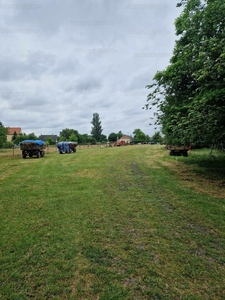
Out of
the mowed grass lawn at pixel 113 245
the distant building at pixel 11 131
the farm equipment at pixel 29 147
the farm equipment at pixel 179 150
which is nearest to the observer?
the mowed grass lawn at pixel 113 245

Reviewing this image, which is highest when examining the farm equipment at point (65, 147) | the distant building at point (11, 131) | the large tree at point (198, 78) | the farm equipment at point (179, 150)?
the distant building at point (11, 131)

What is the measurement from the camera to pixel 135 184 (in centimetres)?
608

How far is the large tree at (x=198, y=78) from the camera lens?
17.6 feet

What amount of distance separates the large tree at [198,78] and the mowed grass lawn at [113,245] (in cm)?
258

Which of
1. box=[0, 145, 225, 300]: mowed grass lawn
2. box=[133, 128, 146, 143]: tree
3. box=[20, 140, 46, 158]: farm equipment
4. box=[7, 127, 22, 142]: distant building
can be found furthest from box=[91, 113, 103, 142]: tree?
box=[0, 145, 225, 300]: mowed grass lawn

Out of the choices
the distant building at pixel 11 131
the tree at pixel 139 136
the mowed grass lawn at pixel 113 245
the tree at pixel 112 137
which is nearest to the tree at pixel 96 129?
the tree at pixel 139 136

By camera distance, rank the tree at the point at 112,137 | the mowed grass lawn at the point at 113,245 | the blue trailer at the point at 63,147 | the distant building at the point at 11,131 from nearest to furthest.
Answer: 1. the mowed grass lawn at the point at 113,245
2. the blue trailer at the point at 63,147
3. the distant building at the point at 11,131
4. the tree at the point at 112,137

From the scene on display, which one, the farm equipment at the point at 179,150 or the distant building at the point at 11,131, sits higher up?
the distant building at the point at 11,131

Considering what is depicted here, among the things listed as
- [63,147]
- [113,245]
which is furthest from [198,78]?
[63,147]

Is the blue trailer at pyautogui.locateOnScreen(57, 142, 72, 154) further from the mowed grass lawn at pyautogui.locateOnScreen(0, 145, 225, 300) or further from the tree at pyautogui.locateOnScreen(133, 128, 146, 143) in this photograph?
the tree at pyautogui.locateOnScreen(133, 128, 146, 143)

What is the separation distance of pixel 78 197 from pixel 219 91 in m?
5.39

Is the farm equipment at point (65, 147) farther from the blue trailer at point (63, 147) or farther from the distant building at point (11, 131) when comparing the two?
the distant building at point (11, 131)

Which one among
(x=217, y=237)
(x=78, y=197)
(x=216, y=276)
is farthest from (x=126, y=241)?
(x=78, y=197)

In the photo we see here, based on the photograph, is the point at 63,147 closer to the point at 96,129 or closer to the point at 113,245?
the point at 113,245
